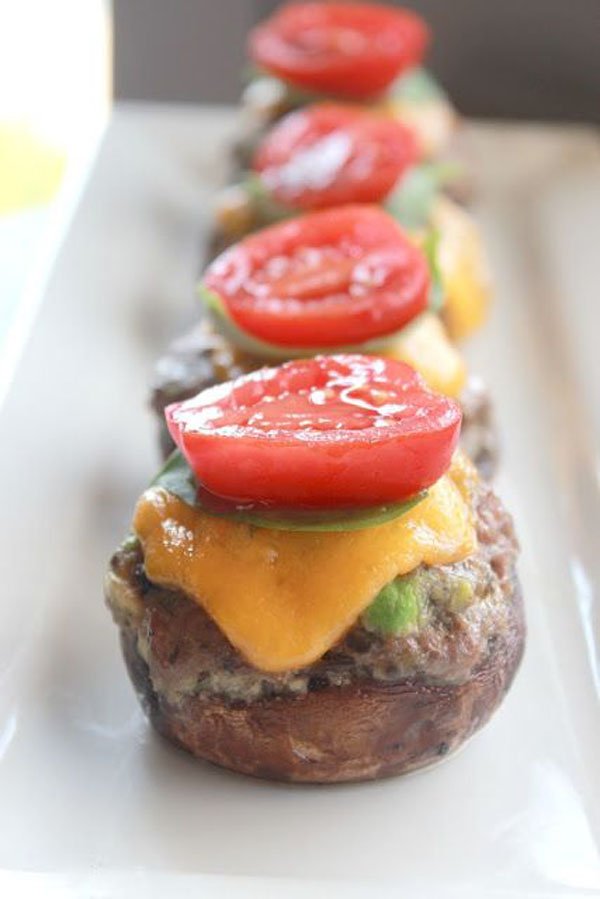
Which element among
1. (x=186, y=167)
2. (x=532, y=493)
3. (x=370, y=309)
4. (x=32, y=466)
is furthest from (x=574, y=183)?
(x=32, y=466)

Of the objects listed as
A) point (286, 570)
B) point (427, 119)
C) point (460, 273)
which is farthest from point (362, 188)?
point (286, 570)

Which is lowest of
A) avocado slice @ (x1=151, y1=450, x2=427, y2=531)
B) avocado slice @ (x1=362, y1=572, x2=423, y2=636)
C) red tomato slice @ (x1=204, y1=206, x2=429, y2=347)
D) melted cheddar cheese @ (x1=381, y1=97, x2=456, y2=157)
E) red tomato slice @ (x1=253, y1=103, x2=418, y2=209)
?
melted cheddar cheese @ (x1=381, y1=97, x2=456, y2=157)

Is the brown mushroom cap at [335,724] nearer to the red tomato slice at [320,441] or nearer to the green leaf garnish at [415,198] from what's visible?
the red tomato slice at [320,441]

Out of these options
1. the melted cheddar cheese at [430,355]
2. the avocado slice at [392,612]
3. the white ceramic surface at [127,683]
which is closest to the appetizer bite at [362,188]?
the white ceramic surface at [127,683]

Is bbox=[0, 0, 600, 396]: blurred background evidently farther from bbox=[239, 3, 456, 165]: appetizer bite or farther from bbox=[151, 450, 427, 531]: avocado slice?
bbox=[151, 450, 427, 531]: avocado slice

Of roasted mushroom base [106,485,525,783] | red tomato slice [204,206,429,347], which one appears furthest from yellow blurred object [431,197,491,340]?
roasted mushroom base [106,485,525,783]

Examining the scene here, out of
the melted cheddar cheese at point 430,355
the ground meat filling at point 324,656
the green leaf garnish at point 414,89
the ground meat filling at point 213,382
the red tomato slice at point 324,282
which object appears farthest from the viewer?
the green leaf garnish at point 414,89
